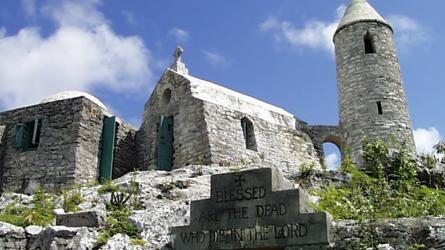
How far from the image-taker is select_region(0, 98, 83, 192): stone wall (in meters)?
19.3

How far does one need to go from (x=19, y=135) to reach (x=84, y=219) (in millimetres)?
11689

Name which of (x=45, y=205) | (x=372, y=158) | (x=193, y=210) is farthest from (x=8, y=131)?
(x=193, y=210)

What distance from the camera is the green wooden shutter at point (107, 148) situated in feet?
66.1

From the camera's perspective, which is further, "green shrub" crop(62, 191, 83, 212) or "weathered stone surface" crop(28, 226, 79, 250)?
"green shrub" crop(62, 191, 83, 212)

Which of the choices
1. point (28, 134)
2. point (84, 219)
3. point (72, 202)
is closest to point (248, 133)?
point (28, 134)

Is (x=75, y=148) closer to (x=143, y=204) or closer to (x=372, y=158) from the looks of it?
(x=143, y=204)

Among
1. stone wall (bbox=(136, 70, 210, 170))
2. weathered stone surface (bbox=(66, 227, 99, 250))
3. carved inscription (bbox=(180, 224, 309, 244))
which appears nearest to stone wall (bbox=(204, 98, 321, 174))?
stone wall (bbox=(136, 70, 210, 170))

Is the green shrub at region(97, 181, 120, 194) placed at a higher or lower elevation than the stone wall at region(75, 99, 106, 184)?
lower

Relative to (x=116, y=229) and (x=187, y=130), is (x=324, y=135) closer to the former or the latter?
(x=187, y=130)

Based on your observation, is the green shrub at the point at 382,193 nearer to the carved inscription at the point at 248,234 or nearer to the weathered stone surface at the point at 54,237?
the carved inscription at the point at 248,234

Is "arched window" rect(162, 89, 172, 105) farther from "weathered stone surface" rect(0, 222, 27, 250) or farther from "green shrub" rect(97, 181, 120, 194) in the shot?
"weathered stone surface" rect(0, 222, 27, 250)

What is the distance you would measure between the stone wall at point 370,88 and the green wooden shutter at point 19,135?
40.9ft

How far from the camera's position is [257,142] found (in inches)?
810

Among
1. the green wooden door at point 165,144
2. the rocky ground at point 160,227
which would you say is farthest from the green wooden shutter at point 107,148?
the rocky ground at point 160,227
